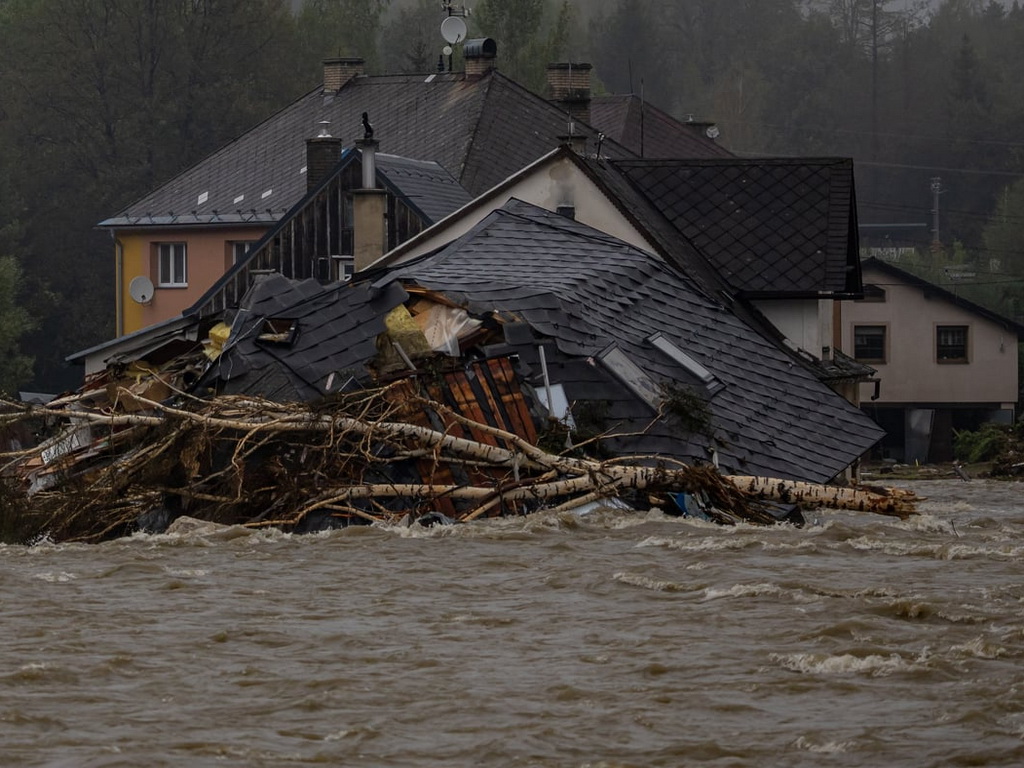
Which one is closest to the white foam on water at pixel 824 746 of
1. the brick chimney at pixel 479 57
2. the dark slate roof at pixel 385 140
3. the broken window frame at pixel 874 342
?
the dark slate roof at pixel 385 140

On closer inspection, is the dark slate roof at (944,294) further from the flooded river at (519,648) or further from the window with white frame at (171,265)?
the flooded river at (519,648)

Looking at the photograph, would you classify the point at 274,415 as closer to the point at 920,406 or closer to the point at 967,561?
the point at 967,561

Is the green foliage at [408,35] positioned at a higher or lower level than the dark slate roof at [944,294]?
higher

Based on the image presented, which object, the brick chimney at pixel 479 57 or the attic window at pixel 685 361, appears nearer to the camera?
the attic window at pixel 685 361

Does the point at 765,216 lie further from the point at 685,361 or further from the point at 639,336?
the point at 685,361

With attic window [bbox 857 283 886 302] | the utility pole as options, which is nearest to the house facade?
attic window [bbox 857 283 886 302]

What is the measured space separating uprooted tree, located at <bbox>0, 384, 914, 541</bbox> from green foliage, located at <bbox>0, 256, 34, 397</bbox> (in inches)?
1541

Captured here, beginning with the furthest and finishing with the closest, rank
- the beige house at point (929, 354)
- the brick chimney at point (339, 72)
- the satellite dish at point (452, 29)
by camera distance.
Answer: the beige house at point (929, 354) → the brick chimney at point (339, 72) → the satellite dish at point (452, 29)

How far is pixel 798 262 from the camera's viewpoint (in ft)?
92.1

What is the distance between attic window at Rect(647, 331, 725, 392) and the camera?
824 inches

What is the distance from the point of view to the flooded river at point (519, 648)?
386 inches

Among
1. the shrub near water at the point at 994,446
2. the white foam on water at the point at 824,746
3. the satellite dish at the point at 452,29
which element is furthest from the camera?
the satellite dish at the point at 452,29

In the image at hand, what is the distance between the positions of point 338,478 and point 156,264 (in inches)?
1297

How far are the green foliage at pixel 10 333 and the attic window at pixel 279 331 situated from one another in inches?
1489
